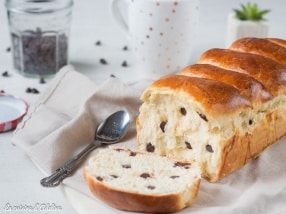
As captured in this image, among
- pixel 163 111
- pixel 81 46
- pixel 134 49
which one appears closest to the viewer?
pixel 163 111

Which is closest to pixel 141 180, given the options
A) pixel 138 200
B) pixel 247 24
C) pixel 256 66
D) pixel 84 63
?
pixel 138 200

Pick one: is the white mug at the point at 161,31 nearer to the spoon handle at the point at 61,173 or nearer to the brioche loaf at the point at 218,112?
the brioche loaf at the point at 218,112

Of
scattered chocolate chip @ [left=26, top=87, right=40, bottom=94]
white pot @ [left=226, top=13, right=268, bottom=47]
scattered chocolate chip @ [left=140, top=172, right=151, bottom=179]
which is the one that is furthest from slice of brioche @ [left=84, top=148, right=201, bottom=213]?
white pot @ [left=226, top=13, right=268, bottom=47]

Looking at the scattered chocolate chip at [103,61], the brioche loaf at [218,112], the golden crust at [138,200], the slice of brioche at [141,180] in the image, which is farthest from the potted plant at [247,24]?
the golden crust at [138,200]

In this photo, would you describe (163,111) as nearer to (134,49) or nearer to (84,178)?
(84,178)

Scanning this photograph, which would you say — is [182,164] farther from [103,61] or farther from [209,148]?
[103,61]

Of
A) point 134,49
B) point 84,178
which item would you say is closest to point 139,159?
point 84,178

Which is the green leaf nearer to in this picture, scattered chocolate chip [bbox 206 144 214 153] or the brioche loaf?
the brioche loaf

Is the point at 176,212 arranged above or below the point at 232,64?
below
